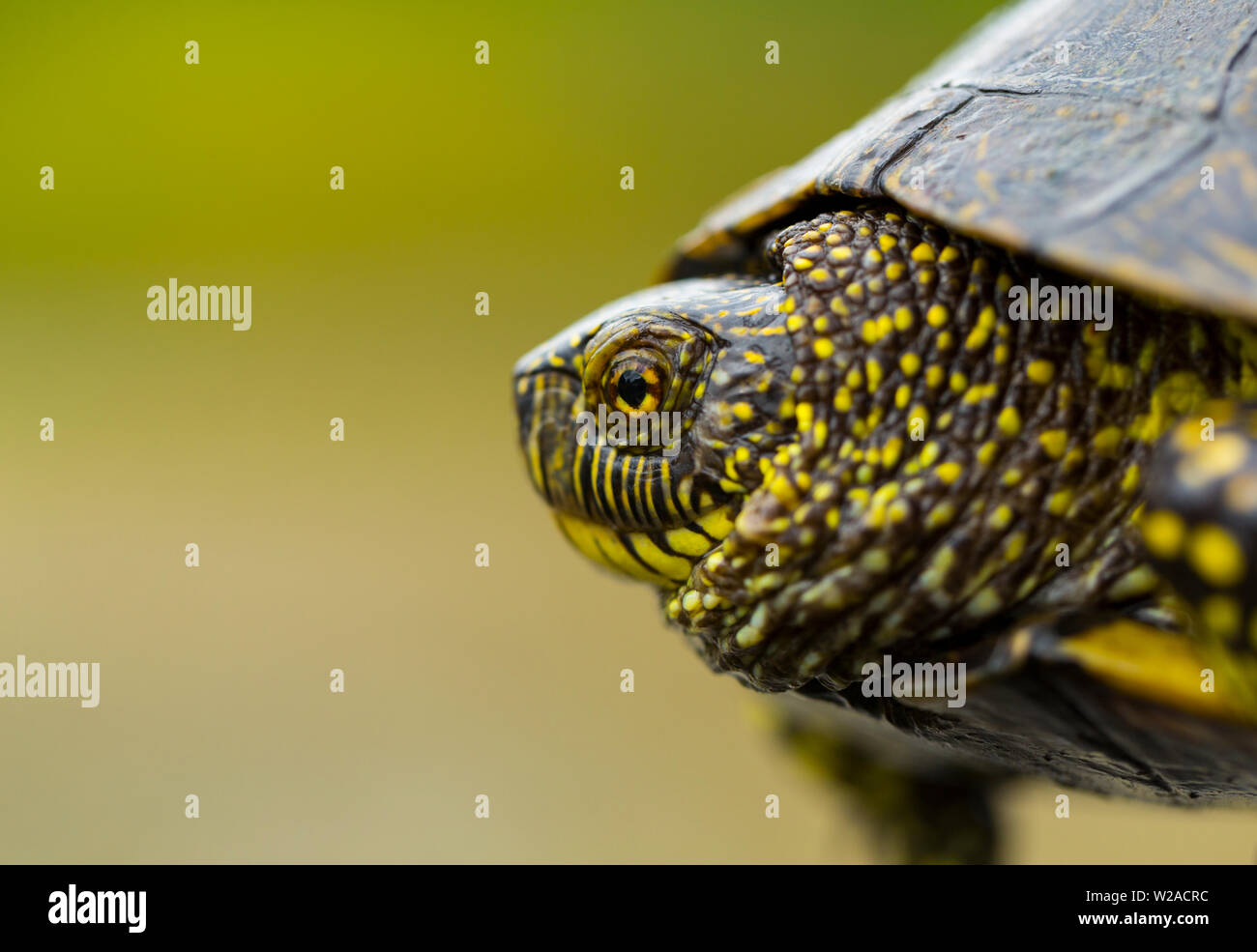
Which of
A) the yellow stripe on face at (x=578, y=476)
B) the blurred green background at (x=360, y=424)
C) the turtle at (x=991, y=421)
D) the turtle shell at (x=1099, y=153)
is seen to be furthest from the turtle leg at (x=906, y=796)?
the blurred green background at (x=360, y=424)

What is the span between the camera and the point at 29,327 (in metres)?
4.27

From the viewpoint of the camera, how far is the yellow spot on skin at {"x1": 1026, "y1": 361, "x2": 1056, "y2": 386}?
0.70m

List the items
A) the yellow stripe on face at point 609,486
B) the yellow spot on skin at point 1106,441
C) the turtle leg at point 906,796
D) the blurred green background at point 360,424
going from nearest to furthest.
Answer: the yellow spot on skin at point 1106,441
the yellow stripe on face at point 609,486
the turtle leg at point 906,796
the blurred green background at point 360,424

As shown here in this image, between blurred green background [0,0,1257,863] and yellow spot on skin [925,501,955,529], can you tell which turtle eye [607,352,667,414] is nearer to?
yellow spot on skin [925,501,955,529]

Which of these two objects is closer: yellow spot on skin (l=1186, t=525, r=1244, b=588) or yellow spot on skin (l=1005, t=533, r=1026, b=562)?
yellow spot on skin (l=1186, t=525, r=1244, b=588)

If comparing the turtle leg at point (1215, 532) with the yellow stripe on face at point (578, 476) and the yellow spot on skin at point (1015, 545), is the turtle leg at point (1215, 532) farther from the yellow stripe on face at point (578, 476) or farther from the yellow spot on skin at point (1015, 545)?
the yellow stripe on face at point (578, 476)

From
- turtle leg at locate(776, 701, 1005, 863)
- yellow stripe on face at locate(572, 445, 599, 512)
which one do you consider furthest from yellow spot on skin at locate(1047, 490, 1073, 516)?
turtle leg at locate(776, 701, 1005, 863)

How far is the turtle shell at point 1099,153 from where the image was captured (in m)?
0.58

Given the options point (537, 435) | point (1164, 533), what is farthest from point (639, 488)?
point (1164, 533)

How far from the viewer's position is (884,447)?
2.34ft

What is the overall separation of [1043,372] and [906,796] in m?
0.92

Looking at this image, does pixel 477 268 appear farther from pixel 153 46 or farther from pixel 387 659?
pixel 387 659

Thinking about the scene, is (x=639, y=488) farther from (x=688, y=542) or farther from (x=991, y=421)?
(x=991, y=421)
